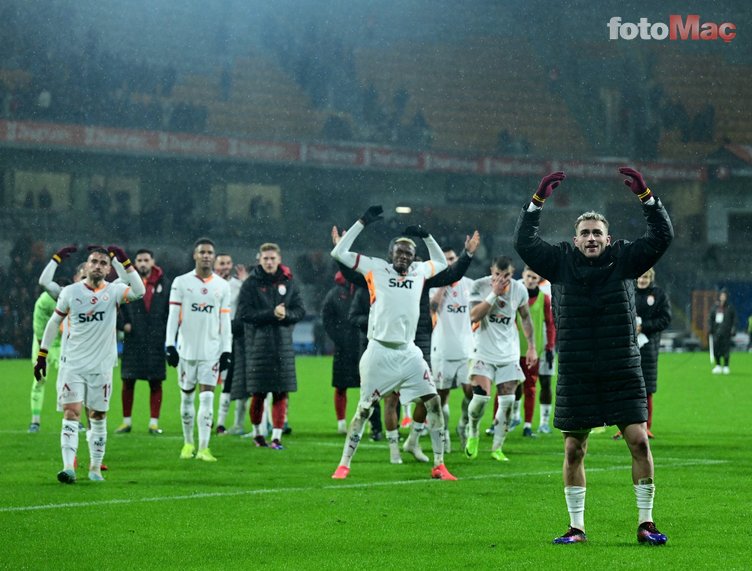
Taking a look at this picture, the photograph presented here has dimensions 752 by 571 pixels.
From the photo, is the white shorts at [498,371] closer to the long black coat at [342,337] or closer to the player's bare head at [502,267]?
the player's bare head at [502,267]

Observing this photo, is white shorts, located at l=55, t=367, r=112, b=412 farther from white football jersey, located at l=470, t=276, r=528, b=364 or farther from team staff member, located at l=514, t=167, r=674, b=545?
team staff member, located at l=514, t=167, r=674, b=545

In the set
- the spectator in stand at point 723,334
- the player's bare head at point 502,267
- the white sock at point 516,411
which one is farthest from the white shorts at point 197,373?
the spectator in stand at point 723,334

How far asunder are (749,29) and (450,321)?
38.8 meters

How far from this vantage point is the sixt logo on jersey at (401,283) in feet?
A: 34.3

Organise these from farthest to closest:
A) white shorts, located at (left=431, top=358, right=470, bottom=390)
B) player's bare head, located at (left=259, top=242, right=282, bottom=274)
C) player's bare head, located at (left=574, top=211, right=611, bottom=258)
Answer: white shorts, located at (left=431, top=358, right=470, bottom=390), player's bare head, located at (left=259, top=242, right=282, bottom=274), player's bare head, located at (left=574, top=211, right=611, bottom=258)

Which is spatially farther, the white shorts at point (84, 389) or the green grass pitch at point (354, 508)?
the white shorts at point (84, 389)

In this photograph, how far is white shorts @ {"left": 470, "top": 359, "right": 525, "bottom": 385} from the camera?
1230cm

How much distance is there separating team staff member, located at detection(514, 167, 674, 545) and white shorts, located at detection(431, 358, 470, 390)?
623 cm

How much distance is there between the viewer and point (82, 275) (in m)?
11.8

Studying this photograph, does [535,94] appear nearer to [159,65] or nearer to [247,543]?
[159,65]

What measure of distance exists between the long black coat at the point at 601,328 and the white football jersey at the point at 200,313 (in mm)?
5846

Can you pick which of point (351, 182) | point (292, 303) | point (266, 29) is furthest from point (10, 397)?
point (266, 29)

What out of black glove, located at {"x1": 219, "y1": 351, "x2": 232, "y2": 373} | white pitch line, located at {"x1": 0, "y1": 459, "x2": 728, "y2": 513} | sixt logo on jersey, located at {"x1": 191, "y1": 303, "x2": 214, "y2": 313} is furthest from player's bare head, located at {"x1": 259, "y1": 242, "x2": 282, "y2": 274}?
white pitch line, located at {"x1": 0, "y1": 459, "x2": 728, "y2": 513}

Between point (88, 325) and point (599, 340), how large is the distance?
16.2ft
